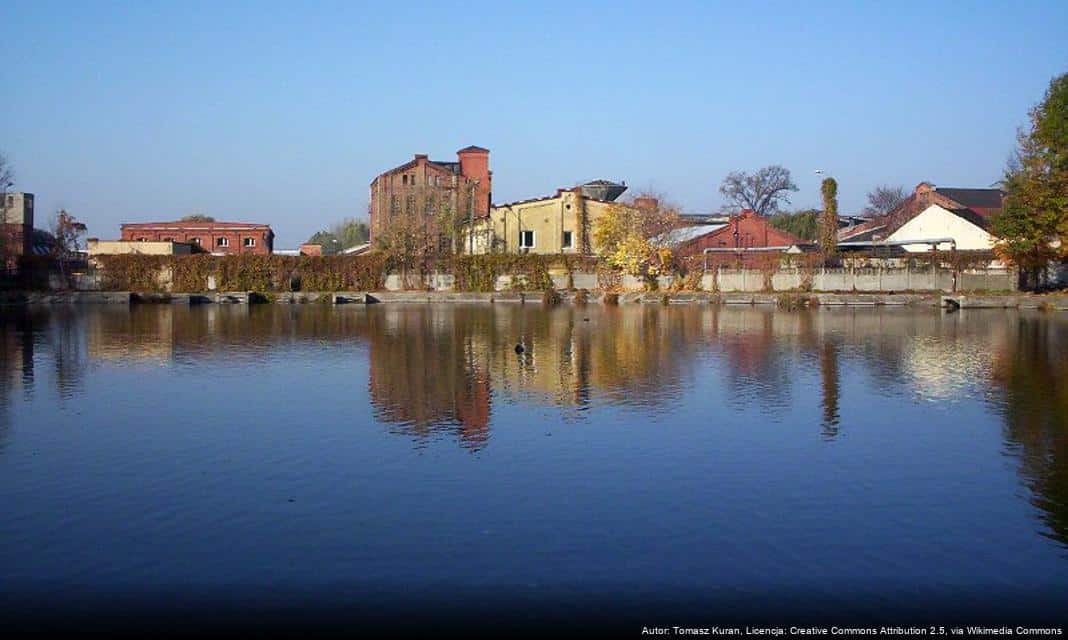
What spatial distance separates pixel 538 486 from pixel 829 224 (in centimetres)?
4606

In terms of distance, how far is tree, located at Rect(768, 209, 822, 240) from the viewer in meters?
90.9

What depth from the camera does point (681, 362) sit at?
21062mm

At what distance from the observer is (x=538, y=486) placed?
32.4 feet

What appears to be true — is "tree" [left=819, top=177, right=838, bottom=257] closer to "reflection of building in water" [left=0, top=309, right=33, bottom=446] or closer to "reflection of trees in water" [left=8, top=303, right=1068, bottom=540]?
"reflection of trees in water" [left=8, top=303, right=1068, bottom=540]

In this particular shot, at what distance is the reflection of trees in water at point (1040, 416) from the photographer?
960 cm

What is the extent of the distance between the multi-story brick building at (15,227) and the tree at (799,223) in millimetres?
61266

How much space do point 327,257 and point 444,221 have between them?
A: 9.18m

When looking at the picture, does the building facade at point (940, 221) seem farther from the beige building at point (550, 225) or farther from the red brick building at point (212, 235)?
the red brick building at point (212, 235)

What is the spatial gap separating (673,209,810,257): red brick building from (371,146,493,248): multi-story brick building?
48.3 feet

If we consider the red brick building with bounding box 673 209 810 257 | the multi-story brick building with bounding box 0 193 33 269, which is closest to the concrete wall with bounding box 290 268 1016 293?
the red brick building with bounding box 673 209 810 257

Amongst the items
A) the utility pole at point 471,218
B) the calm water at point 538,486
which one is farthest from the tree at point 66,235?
the calm water at point 538,486

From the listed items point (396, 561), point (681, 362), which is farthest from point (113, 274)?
point (396, 561)

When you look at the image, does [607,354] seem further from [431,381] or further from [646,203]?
[646,203]

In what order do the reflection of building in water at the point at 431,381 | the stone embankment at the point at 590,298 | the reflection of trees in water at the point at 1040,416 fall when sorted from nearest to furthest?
the reflection of trees in water at the point at 1040,416
the reflection of building in water at the point at 431,381
the stone embankment at the point at 590,298
